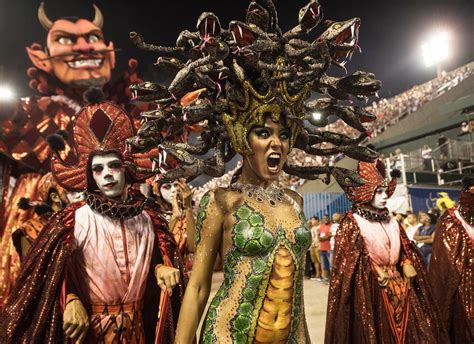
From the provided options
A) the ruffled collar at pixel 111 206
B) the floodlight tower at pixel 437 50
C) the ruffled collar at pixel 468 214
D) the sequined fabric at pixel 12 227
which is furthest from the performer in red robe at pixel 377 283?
the floodlight tower at pixel 437 50

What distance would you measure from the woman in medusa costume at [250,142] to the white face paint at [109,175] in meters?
0.70

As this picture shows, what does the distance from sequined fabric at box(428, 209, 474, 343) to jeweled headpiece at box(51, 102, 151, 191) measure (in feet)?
10.6

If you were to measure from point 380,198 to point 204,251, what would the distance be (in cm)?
255

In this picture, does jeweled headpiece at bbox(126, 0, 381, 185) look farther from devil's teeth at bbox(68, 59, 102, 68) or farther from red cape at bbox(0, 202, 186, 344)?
devil's teeth at bbox(68, 59, 102, 68)

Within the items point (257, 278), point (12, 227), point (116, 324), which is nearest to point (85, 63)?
point (12, 227)

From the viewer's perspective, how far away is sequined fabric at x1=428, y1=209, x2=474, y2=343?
433 cm

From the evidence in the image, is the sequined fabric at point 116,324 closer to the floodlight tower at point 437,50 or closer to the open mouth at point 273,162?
the open mouth at point 273,162

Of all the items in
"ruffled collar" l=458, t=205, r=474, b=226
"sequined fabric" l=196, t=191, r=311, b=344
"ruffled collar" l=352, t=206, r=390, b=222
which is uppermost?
"ruffled collar" l=458, t=205, r=474, b=226

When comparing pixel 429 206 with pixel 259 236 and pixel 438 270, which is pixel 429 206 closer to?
pixel 438 270

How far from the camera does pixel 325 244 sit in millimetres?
10211

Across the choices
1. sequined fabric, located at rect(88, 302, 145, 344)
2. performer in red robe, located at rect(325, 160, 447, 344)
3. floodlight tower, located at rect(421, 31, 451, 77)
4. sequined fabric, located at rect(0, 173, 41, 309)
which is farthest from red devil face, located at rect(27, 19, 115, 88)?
floodlight tower, located at rect(421, 31, 451, 77)

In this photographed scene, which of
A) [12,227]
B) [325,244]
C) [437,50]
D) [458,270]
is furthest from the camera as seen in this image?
[437,50]

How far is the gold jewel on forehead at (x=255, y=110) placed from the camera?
1.90 metres

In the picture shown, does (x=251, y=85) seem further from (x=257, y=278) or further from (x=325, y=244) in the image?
(x=325, y=244)
